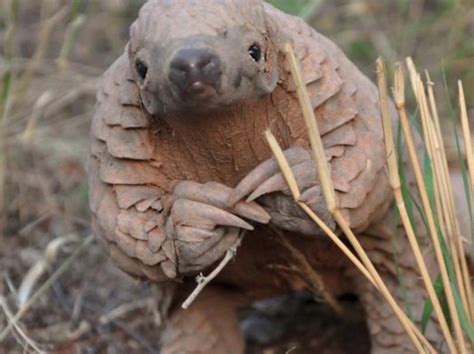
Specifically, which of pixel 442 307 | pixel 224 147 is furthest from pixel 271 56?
pixel 442 307

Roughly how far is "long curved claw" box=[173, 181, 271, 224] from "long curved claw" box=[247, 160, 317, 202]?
0.07 feet

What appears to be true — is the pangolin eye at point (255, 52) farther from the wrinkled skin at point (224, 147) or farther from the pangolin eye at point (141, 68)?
the pangolin eye at point (141, 68)

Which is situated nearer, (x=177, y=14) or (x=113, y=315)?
(x=177, y=14)

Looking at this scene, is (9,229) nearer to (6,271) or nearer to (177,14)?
(6,271)

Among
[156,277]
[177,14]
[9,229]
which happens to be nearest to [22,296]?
[9,229]

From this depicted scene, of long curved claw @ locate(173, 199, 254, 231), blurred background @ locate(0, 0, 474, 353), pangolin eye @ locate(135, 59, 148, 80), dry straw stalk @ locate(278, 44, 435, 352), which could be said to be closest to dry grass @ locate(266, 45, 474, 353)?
dry straw stalk @ locate(278, 44, 435, 352)

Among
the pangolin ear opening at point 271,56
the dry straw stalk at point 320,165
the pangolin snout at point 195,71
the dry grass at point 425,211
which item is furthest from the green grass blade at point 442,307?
the pangolin snout at point 195,71

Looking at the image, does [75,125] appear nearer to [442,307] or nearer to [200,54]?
[442,307]

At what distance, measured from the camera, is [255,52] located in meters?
1.95

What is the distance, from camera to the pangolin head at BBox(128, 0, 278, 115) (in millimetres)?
1828

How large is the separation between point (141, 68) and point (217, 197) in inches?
11.2

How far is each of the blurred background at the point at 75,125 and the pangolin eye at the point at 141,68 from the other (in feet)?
2.55

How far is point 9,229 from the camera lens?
10.7 feet

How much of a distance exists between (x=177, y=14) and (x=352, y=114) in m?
0.47
